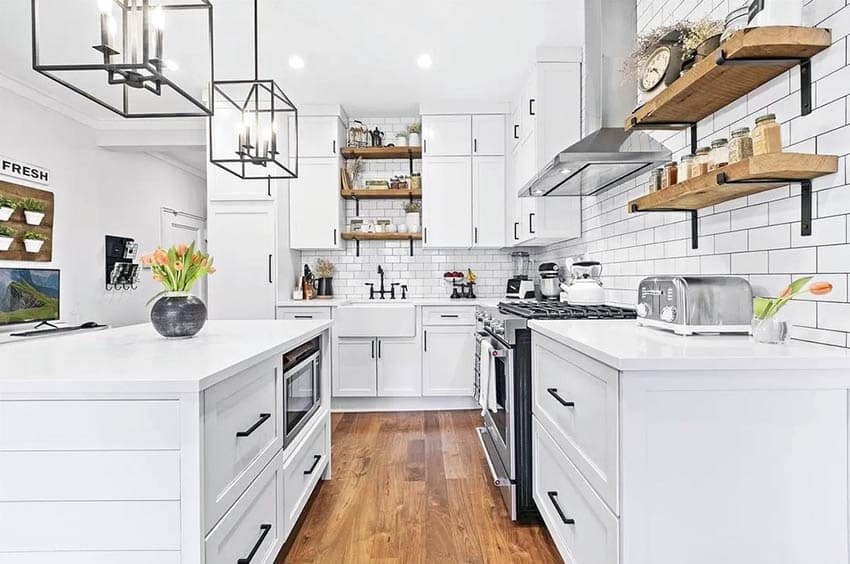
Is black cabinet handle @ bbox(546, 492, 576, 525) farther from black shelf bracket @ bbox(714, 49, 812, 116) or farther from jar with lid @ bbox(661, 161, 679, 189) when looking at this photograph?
black shelf bracket @ bbox(714, 49, 812, 116)

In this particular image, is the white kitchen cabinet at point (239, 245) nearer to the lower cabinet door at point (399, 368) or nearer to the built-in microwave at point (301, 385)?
the lower cabinet door at point (399, 368)

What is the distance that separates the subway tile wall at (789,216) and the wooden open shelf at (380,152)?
262 centimetres

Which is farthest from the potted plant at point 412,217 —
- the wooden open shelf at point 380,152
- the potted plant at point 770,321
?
the potted plant at point 770,321

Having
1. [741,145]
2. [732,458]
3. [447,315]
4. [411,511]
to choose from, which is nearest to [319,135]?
[447,315]

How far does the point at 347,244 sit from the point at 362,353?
3.95 ft

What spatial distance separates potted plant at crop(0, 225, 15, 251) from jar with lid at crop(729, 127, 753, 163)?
4.75 metres

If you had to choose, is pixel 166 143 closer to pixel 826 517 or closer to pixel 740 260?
pixel 740 260

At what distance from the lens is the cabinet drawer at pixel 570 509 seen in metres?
1.31

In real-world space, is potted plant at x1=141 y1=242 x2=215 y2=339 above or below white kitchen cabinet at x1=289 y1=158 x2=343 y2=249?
below

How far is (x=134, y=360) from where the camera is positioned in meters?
1.44

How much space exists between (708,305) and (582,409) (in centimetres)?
52

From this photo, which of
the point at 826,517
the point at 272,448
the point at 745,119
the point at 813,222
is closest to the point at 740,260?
the point at 813,222

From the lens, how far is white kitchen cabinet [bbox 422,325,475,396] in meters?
4.29

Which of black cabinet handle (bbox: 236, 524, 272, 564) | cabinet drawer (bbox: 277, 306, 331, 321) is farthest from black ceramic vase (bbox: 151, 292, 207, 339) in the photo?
cabinet drawer (bbox: 277, 306, 331, 321)
